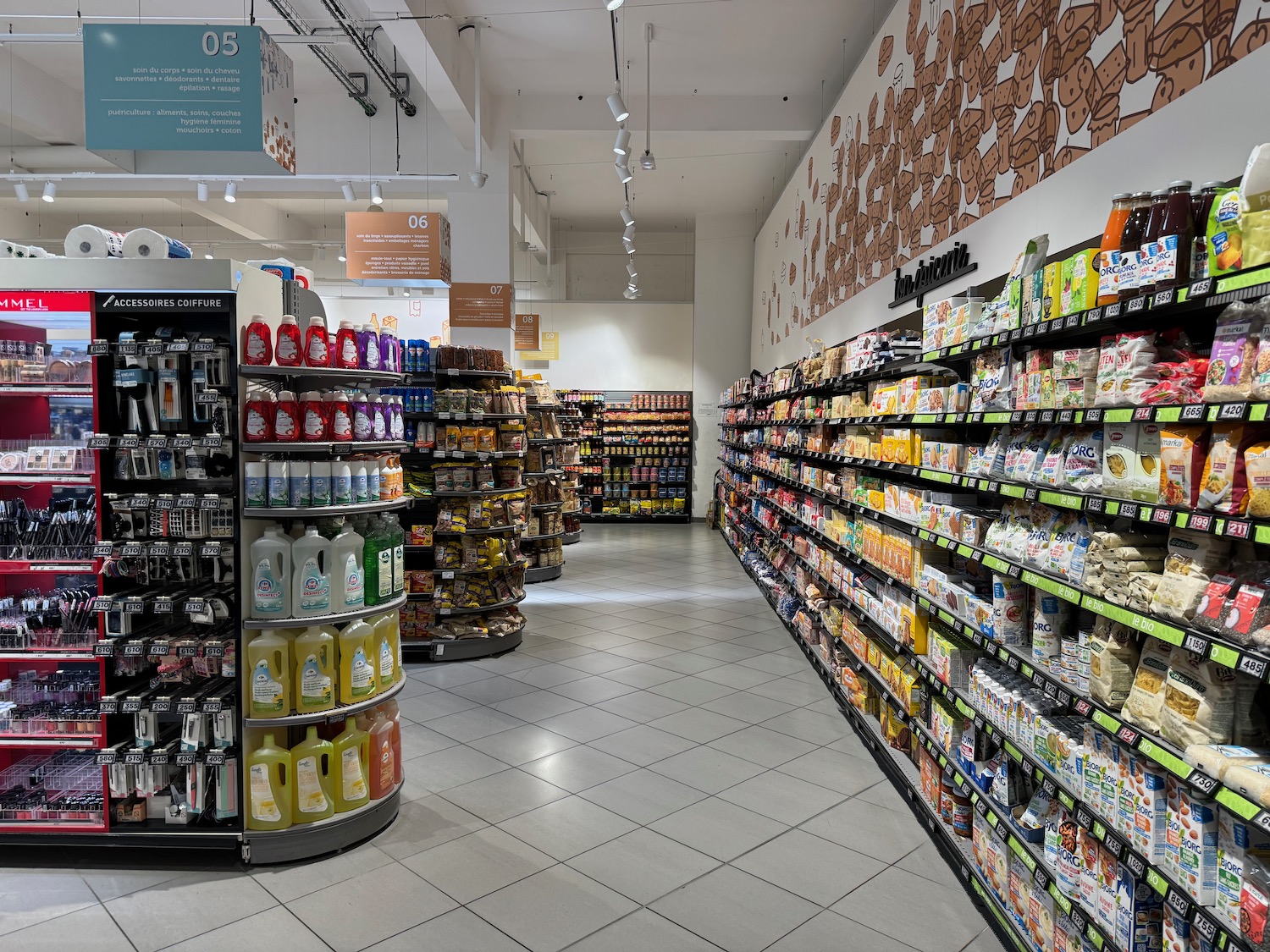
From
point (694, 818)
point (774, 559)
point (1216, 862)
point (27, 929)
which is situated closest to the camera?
point (1216, 862)

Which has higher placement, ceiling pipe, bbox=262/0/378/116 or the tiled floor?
ceiling pipe, bbox=262/0/378/116

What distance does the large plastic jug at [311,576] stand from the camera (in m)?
3.58

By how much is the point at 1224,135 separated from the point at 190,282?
3813 millimetres

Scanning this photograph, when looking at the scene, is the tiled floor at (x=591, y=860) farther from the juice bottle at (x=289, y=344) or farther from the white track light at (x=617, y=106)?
the white track light at (x=617, y=106)

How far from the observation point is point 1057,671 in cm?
278

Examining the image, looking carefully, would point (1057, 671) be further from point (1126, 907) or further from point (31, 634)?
point (31, 634)

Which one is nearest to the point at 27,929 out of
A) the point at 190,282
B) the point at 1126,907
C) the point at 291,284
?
the point at 190,282

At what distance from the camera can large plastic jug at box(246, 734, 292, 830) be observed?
3518mm

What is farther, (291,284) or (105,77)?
(105,77)

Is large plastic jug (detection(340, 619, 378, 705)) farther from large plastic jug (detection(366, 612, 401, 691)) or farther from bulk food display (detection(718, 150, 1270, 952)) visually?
bulk food display (detection(718, 150, 1270, 952))

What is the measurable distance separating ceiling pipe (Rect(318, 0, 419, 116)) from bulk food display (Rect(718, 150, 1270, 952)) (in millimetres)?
5846

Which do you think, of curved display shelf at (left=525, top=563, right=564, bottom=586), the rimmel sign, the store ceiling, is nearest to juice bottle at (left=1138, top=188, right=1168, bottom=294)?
the rimmel sign

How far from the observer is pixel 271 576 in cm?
355

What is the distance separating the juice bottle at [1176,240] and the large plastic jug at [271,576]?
336 centimetres
